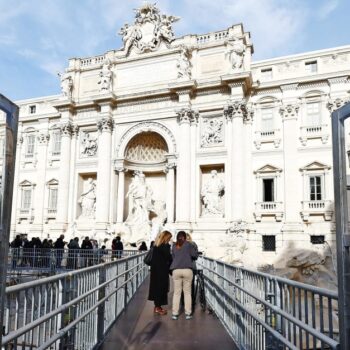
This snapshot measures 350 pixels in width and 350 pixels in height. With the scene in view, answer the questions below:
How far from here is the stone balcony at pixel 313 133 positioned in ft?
71.5

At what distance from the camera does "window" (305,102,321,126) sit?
875 inches

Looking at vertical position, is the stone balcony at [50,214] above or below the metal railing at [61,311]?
above

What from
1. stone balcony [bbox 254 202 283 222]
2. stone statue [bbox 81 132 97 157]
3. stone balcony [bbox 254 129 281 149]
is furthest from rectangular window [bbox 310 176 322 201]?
stone statue [bbox 81 132 97 157]

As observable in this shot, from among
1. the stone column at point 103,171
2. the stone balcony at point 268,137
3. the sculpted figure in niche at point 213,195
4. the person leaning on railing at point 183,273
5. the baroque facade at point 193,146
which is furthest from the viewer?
the stone column at point 103,171

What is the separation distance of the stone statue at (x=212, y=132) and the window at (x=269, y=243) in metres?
6.43

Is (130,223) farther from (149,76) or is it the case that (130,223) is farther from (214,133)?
(149,76)

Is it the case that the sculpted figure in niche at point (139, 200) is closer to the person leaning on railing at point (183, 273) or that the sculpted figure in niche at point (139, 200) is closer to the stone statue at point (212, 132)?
the stone statue at point (212, 132)

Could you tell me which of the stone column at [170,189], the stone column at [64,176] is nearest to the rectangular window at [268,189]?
the stone column at [170,189]

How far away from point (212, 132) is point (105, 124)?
7279 millimetres

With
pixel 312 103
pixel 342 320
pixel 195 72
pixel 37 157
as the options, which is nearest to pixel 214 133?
pixel 195 72

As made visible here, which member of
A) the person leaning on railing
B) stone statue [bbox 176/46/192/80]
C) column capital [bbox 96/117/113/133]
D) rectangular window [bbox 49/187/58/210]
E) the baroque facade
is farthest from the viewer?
rectangular window [bbox 49/187/58/210]

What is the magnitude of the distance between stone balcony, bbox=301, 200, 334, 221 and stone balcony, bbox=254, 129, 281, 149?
3934 millimetres

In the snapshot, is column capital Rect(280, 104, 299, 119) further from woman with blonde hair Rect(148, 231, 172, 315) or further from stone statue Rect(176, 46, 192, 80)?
woman with blonde hair Rect(148, 231, 172, 315)

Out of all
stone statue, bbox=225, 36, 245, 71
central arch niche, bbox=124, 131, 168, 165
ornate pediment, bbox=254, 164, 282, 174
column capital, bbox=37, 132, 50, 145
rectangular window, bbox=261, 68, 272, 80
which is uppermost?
stone statue, bbox=225, 36, 245, 71
